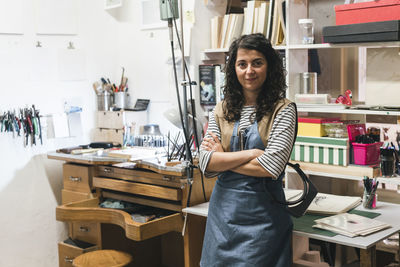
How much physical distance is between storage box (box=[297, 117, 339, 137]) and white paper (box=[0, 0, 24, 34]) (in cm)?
195

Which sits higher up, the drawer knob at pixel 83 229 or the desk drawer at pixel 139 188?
the desk drawer at pixel 139 188

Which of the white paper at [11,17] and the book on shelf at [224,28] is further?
the white paper at [11,17]

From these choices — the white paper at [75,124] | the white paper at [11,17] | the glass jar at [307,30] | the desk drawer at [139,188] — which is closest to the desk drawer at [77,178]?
the desk drawer at [139,188]

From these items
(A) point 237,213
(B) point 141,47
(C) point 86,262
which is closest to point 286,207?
(A) point 237,213

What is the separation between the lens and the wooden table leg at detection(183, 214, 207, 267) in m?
2.77

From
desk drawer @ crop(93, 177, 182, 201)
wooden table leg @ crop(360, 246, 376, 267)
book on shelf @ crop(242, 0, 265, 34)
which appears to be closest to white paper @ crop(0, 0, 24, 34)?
desk drawer @ crop(93, 177, 182, 201)

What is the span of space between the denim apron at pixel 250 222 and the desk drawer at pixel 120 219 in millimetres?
597

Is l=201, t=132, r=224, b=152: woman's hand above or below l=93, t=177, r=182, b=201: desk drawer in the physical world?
above

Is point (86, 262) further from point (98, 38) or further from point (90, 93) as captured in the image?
point (98, 38)

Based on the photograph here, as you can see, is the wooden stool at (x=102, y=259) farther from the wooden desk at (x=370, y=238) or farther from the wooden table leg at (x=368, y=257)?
the wooden table leg at (x=368, y=257)

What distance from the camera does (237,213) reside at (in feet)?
6.85

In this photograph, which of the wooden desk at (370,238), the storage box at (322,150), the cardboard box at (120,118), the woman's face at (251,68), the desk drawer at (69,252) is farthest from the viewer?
the cardboard box at (120,118)

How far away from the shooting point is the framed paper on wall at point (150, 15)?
3.65m

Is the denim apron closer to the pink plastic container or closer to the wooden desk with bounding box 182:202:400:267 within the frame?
the wooden desk with bounding box 182:202:400:267
